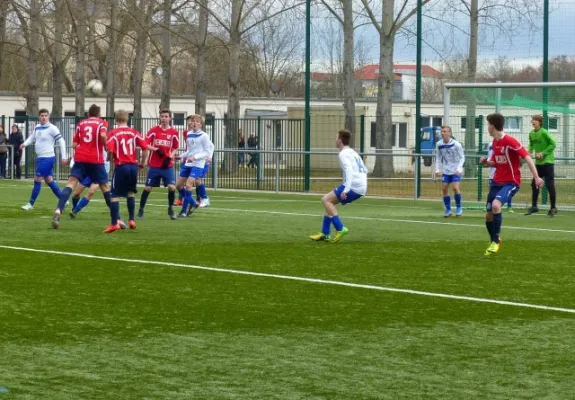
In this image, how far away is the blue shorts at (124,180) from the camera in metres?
18.0

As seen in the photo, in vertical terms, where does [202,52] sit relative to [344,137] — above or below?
above

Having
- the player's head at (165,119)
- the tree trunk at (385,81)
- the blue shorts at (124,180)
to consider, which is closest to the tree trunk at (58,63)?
the tree trunk at (385,81)

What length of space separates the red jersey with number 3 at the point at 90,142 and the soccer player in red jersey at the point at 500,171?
6236mm

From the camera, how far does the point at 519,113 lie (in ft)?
89.2

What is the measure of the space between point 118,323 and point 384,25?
2929 centimetres

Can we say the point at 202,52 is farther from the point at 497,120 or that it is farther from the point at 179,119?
the point at 497,120

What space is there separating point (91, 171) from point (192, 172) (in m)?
→ 3.82

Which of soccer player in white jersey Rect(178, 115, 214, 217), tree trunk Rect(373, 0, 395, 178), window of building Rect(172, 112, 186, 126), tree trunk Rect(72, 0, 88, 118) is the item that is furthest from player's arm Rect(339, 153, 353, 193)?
window of building Rect(172, 112, 186, 126)

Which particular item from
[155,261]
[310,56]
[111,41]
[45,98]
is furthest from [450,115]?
[45,98]

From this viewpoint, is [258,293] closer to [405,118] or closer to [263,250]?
[263,250]

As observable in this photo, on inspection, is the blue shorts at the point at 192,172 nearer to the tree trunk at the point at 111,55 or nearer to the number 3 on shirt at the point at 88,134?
Result: the number 3 on shirt at the point at 88,134

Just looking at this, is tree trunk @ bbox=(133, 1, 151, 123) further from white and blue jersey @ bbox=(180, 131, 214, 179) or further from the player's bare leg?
the player's bare leg

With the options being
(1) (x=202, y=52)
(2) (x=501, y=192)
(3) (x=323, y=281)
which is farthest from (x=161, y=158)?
(1) (x=202, y=52)

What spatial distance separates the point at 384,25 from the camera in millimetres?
37656
